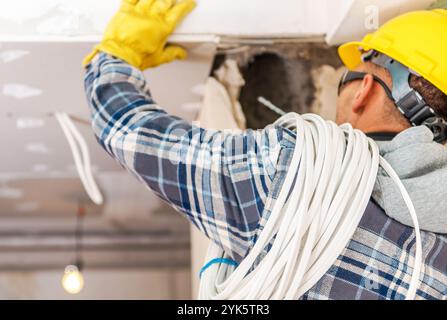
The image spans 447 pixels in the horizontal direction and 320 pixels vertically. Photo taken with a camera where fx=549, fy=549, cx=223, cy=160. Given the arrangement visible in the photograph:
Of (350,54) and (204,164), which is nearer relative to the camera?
(204,164)

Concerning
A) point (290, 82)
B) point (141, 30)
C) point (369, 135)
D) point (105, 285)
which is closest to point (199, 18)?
point (141, 30)

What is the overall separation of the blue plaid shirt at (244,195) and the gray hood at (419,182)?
0.10 feet

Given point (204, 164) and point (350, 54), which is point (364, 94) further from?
point (204, 164)

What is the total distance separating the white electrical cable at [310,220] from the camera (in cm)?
108

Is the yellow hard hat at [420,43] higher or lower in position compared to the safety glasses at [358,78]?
higher

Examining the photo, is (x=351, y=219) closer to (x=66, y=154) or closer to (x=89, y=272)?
(x=66, y=154)

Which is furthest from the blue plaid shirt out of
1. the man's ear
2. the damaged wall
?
the damaged wall

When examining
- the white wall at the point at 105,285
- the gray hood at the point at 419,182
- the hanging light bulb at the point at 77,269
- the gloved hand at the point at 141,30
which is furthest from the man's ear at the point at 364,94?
the white wall at the point at 105,285

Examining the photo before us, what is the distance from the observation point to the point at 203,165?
3.78 ft

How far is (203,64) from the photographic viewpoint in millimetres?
1870

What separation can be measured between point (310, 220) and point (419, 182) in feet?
0.76

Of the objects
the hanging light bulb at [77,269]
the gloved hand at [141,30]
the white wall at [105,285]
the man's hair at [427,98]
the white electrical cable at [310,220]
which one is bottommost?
the white wall at [105,285]

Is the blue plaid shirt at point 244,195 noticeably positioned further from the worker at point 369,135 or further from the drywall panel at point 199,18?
the drywall panel at point 199,18
